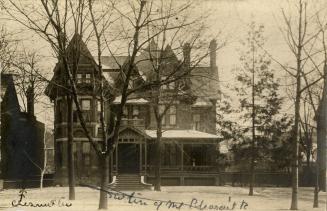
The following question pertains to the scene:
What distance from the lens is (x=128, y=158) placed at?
3497 centimetres

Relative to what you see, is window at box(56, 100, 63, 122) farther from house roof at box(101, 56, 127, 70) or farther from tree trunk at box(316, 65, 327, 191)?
tree trunk at box(316, 65, 327, 191)

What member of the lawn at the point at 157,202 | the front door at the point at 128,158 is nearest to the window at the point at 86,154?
the front door at the point at 128,158

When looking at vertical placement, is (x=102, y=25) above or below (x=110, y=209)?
above

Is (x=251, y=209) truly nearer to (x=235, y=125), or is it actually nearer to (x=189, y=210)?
(x=189, y=210)

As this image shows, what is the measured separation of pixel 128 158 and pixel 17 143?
8.77 meters

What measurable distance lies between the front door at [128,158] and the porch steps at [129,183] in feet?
5.40

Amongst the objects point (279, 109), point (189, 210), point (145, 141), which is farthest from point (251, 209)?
point (145, 141)

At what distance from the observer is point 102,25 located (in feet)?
54.4

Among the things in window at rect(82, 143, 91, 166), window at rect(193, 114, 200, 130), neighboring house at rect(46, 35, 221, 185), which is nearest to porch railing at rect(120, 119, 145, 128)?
neighboring house at rect(46, 35, 221, 185)

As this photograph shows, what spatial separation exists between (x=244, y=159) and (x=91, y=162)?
1016 centimetres

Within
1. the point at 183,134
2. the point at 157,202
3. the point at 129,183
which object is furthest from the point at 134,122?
the point at 157,202

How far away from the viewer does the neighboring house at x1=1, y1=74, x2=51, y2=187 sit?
120 ft

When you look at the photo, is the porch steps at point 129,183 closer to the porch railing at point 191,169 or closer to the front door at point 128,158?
the front door at point 128,158

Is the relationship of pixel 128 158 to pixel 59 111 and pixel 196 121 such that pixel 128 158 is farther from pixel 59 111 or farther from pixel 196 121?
pixel 196 121
